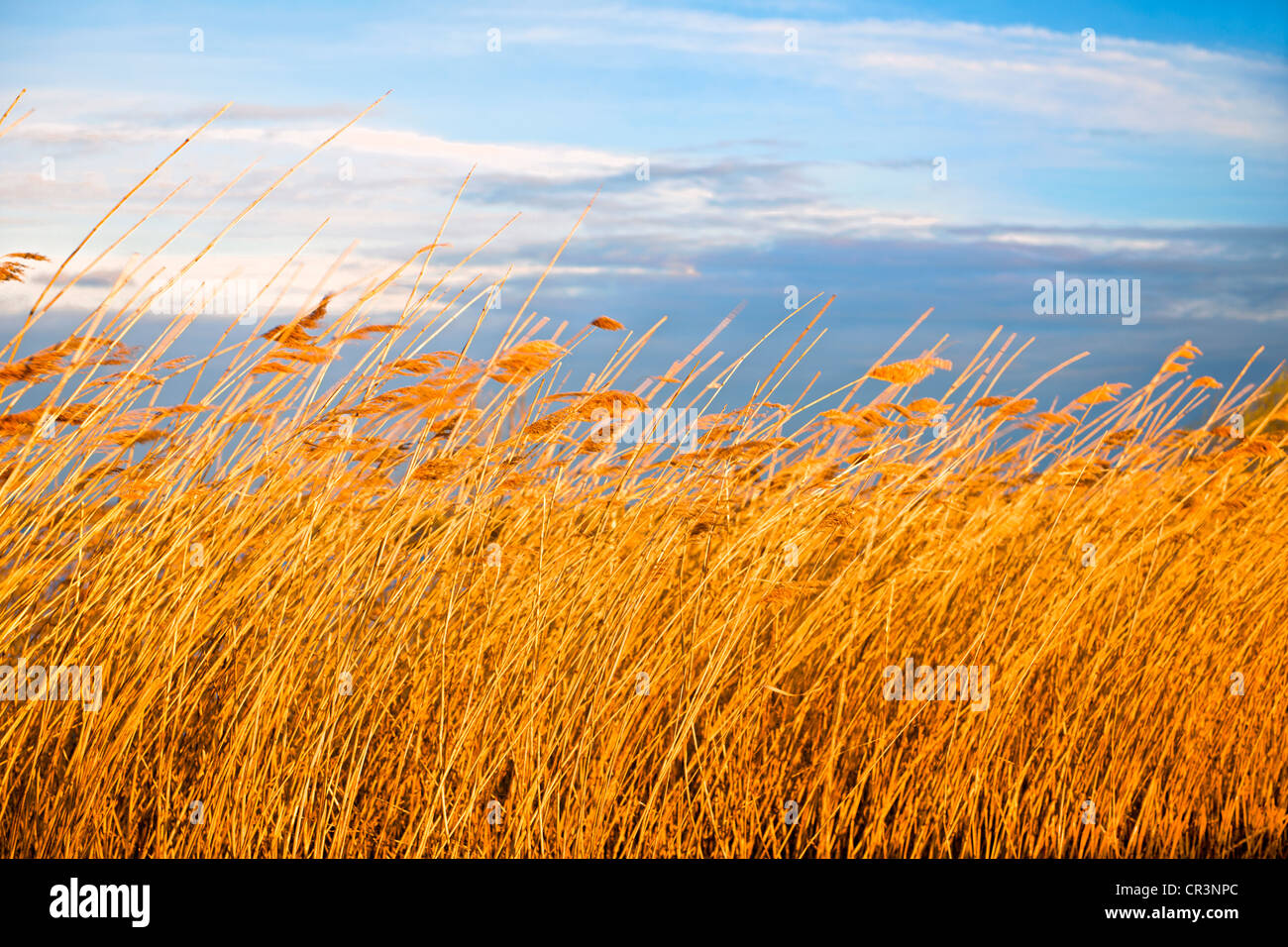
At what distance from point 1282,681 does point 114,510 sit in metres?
4.01

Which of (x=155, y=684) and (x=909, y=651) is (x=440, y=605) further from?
(x=909, y=651)

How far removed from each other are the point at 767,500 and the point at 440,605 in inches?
44.6

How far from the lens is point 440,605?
3.06 m

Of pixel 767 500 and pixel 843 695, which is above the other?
pixel 767 500
